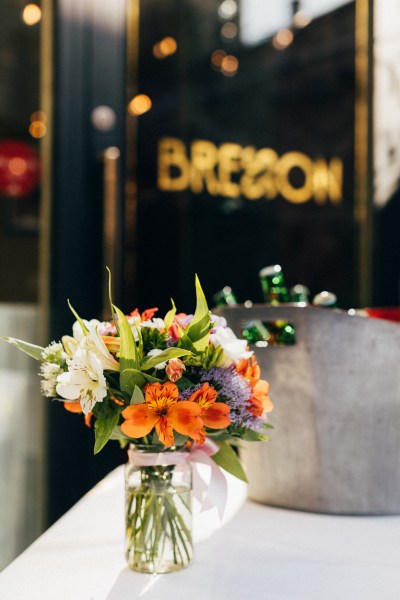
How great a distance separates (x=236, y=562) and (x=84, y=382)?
0.26 metres

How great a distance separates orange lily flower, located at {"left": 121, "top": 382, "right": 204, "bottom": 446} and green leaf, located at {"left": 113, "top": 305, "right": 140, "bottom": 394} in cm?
2

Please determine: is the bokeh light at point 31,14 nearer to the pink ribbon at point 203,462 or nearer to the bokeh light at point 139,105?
the bokeh light at point 139,105

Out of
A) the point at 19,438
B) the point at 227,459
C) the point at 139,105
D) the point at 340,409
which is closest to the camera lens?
the point at 227,459

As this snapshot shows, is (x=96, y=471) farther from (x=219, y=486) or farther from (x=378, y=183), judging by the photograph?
(x=378, y=183)

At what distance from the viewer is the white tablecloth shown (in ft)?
2.05

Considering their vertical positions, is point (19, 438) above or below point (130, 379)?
below

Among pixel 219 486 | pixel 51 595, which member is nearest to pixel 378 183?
pixel 219 486

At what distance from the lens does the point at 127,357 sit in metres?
0.63

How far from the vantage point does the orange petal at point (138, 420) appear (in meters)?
0.61

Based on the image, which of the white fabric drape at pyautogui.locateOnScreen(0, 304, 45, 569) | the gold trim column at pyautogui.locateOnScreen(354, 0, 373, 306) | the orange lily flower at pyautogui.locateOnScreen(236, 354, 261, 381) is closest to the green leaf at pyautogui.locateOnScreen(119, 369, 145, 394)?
the orange lily flower at pyautogui.locateOnScreen(236, 354, 261, 381)

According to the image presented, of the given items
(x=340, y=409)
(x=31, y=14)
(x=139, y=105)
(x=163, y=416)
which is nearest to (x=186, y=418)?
(x=163, y=416)

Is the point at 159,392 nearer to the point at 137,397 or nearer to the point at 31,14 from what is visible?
the point at 137,397

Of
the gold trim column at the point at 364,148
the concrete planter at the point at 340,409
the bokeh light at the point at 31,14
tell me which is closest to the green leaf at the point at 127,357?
the concrete planter at the point at 340,409

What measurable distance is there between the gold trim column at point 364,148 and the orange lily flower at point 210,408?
1.46 m
